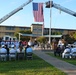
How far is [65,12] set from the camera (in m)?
76.4

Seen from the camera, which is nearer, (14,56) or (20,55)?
(14,56)

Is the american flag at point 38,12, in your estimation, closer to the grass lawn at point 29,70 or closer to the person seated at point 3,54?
the person seated at point 3,54

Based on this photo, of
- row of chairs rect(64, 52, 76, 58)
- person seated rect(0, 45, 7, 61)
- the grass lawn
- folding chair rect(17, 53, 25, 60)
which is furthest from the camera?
row of chairs rect(64, 52, 76, 58)

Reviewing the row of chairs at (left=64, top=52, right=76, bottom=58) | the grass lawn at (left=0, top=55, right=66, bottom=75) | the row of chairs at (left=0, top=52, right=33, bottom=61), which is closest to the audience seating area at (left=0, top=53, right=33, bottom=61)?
the row of chairs at (left=0, top=52, right=33, bottom=61)

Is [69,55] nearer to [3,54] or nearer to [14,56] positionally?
[14,56]

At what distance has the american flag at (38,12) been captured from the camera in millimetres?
48688

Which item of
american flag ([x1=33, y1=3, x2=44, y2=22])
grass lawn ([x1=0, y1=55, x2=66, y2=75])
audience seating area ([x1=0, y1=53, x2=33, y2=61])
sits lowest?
grass lawn ([x1=0, y1=55, x2=66, y2=75])

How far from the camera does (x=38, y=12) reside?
163ft

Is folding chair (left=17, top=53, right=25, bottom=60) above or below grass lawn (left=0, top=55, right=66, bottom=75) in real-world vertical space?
above

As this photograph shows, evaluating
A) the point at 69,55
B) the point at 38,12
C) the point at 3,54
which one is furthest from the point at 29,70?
the point at 38,12

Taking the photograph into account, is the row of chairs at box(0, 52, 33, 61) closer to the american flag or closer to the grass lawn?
the grass lawn

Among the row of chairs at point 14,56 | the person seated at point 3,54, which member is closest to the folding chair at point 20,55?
the row of chairs at point 14,56

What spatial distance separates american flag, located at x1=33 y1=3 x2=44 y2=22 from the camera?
4869 cm

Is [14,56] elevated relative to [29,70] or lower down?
elevated
